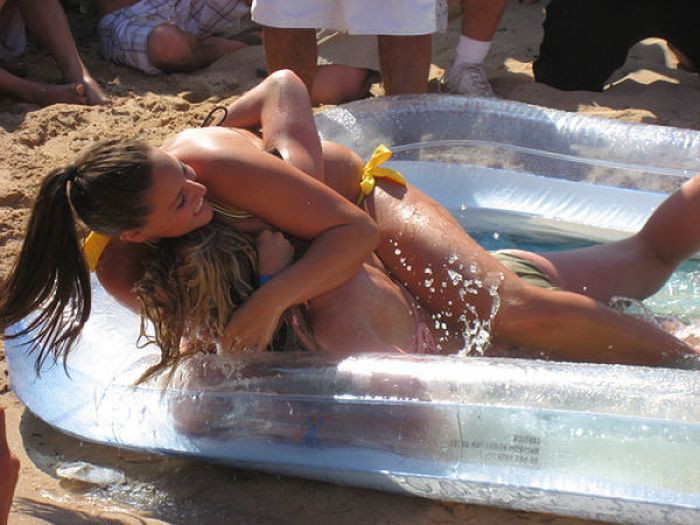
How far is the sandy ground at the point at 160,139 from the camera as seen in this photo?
2150 millimetres

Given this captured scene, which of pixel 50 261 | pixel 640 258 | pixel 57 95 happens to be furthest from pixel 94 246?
pixel 57 95

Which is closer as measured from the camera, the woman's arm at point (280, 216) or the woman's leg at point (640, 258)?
the woman's arm at point (280, 216)

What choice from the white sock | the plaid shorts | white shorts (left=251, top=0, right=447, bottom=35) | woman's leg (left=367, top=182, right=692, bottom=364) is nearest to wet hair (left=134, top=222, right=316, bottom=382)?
woman's leg (left=367, top=182, right=692, bottom=364)

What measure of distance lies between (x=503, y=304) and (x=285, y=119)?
673 mm

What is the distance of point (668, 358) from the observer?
8.26 feet

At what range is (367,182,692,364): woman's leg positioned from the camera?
2.49 m

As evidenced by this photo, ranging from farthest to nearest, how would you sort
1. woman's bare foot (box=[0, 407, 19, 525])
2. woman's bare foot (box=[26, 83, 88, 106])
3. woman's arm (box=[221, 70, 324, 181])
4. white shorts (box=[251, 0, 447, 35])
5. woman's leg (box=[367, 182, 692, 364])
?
woman's bare foot (box=[26, 83, 88, 106]), white shorts (box=[251, 0, 447, 35]), woman's leg (box=[367, 182, 692, 364]), woman's arm (box=[221, 70, 324, 181]), woman's bare foot (box=[0, 407, 19, 525])

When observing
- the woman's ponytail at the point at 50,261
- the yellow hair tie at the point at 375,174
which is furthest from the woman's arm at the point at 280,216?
the yellow hair tie at the point at 375,174

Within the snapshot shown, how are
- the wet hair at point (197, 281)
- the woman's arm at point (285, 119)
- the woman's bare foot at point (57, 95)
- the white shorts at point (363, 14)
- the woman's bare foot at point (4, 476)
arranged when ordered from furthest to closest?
1. the woman's bare foot at point (57, 95)
2. the white shorts at point (363, 14)
3. the woman's arm at point (285, 119)
4. the wet hair at point (197, 281)
5. the woman's bare foot at point (4, 476)

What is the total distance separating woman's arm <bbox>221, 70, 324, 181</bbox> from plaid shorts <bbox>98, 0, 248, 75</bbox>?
2.24 metres

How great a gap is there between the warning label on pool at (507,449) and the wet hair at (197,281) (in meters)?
0.57

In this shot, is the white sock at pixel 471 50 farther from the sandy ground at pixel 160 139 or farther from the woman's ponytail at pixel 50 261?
the woman's ponytail at pixel 50 261

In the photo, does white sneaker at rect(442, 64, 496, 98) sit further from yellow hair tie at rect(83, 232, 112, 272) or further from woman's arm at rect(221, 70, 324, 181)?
yellow hair tie at rect(83, 232, 112, 272)

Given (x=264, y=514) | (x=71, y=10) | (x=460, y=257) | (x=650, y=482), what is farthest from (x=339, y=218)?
(x=71, y=10)
